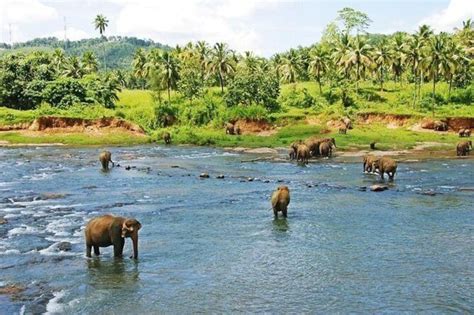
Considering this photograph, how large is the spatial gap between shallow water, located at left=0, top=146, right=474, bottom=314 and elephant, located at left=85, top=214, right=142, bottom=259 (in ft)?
1.77

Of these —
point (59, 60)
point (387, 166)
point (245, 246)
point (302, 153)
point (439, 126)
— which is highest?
point (59, 60)

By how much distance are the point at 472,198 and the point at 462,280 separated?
14.1 metres

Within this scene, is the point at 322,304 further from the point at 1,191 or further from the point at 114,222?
the point at 1,191

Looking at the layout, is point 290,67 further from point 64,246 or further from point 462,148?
point 64,246

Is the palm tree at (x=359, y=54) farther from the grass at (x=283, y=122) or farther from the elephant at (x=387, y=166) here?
the elephant at (x=387, y=166)

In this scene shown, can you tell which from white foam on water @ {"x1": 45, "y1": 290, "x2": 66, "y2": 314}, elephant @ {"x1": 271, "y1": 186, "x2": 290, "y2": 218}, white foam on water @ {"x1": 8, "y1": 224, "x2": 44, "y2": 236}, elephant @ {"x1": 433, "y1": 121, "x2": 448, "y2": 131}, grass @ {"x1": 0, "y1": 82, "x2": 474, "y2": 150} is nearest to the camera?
white foam on water @ {"x1": 45, "y1": 290, "x2": 66, "y2": 314}

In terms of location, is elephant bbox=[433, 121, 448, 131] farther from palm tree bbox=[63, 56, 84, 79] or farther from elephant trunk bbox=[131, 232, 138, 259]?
palm tree bbox=[63, 56, 84, 79]

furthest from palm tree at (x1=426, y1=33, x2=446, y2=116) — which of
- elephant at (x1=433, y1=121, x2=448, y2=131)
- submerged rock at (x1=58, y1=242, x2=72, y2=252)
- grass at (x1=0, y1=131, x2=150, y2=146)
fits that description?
submerged rock at (x1=58, y1=242, x2=72, y2=252)

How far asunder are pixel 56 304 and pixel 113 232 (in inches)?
133

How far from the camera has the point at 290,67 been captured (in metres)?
100

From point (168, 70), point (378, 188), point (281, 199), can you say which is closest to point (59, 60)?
point (168, 70)

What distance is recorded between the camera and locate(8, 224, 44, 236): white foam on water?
2192 cm

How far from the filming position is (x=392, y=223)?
2391 cm

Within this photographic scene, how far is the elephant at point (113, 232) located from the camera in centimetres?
1727
